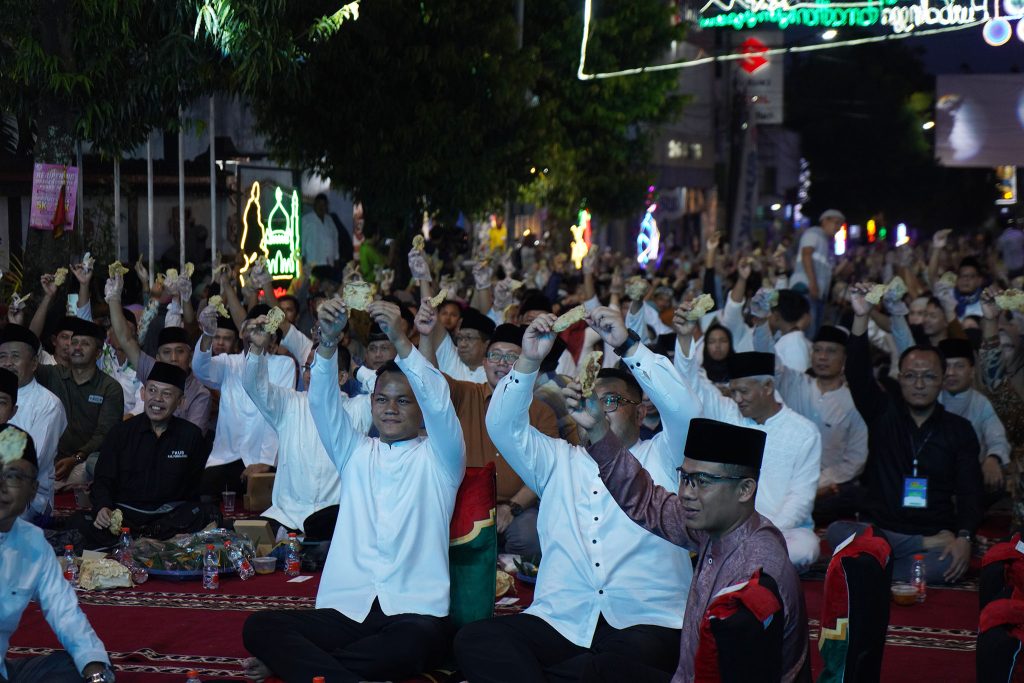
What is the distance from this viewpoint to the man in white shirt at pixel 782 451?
777cm

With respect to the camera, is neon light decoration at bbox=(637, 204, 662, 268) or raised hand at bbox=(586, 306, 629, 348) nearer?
raised hand at bbox=(586, 306, 629, 348)

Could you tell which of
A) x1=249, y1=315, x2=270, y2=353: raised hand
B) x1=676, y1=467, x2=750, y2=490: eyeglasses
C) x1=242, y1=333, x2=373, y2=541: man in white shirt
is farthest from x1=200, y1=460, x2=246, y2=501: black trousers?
x1=676, y1=467, x2=750, y2=490: eyeglasses

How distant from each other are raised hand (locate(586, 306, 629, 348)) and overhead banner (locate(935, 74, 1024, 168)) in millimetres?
21180

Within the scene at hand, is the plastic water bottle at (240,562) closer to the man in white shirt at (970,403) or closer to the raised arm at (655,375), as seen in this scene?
the raised arm at (655,375)

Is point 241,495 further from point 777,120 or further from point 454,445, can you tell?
point 777,120

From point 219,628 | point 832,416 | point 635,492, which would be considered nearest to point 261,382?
point 219,628

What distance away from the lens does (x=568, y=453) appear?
5.91m

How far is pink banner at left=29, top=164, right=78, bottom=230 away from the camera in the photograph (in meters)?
12.7

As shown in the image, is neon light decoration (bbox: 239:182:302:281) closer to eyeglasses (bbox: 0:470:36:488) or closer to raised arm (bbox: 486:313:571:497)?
raised arm (bbox: 486:313:571:497)

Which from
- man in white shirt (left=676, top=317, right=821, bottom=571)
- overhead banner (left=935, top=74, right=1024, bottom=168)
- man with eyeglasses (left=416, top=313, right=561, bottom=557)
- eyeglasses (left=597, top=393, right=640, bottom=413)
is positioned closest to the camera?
eyeglasses (left=597, top=393, right=640, bottom=413)

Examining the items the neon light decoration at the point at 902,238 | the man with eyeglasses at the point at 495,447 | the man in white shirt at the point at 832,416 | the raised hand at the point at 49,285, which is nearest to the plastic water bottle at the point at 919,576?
the man in white shirt at the point at 832,416

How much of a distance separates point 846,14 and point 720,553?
51.7ft

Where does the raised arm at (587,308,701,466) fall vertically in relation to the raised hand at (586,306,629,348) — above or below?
below

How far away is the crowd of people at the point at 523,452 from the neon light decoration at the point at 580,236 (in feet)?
46.8
